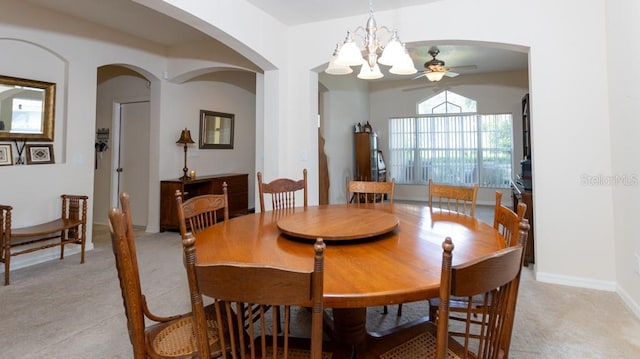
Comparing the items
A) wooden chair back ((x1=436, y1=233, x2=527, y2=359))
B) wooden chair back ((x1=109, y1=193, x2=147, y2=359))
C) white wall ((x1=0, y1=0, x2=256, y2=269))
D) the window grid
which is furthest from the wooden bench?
the window grid

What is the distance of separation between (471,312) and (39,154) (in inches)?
173

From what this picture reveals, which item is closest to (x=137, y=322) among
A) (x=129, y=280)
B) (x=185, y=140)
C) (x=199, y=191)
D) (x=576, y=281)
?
(x=129, y=280)

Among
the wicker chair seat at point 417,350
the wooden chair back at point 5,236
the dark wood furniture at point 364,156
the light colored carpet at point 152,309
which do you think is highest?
the dark wood furniture at point 364,156

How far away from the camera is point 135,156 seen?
→ 5199mm

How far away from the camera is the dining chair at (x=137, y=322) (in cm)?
108

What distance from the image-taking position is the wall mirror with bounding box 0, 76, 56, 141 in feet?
10.7

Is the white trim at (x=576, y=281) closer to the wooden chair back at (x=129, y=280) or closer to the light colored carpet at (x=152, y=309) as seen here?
the light colored carpet at (x=152, y=309)

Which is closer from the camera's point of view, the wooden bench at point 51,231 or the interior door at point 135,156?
the wooden bench at point 51,231

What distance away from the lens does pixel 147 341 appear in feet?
4.07

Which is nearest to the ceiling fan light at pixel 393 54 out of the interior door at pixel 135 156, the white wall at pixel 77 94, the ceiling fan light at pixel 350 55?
the ceiling fan light at pixel 350 55

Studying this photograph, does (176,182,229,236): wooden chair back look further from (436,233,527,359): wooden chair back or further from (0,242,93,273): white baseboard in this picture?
(0,242,93,273): white baseboard

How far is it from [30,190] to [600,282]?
554cm

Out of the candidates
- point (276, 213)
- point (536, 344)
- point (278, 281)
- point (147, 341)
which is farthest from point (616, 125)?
point (147, 341)

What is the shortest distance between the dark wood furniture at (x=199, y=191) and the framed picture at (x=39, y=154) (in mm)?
1386
